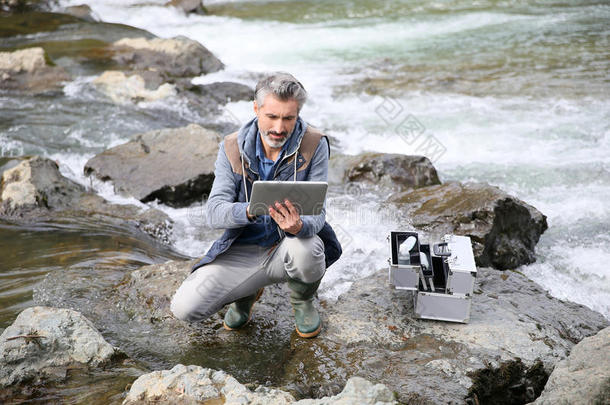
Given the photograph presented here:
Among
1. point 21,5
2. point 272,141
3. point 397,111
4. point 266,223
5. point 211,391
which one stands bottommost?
point 397,111

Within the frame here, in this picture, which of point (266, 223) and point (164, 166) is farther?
point (164, 166)

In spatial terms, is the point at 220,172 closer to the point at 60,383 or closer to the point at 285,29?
the point at 60,383

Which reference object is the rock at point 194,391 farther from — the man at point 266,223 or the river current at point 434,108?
the river current at point 434,108

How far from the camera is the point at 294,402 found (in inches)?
99.7

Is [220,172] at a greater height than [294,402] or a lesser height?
greater

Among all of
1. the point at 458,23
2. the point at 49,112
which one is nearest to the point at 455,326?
the point at 49,112

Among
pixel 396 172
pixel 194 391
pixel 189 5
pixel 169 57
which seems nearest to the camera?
pixel 194 391

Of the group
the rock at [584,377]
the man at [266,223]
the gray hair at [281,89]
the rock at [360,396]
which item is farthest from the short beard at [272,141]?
the rock at [584,377]

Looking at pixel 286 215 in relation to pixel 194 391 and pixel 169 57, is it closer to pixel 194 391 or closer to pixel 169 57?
pixel 194 391

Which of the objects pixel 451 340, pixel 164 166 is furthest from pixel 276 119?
pixel 164 166

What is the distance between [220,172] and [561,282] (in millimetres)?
3348

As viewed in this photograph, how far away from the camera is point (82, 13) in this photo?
1587 cm

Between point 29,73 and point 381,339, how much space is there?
31.4 ft

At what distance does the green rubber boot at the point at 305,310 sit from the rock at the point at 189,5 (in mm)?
15997
